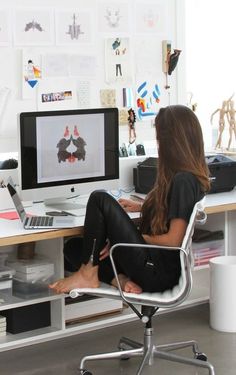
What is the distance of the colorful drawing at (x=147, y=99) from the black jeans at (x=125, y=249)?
1429mm

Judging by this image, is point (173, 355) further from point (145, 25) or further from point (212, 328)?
point (145, 25)

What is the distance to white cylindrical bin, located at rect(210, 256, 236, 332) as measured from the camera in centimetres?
412

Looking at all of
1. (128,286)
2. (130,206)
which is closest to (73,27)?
(130,206)

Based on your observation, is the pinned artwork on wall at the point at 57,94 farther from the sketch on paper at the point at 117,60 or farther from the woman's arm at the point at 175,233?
the woman's arm at the point at 175,233

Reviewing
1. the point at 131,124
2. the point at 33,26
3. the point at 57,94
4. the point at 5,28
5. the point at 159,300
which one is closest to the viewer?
the point at 159,300

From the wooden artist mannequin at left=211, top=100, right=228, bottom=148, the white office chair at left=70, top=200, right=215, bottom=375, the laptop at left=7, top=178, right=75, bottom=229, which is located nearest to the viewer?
the white office chair at left=70, top=200, right=215, bottom=375

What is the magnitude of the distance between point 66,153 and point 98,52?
815mm

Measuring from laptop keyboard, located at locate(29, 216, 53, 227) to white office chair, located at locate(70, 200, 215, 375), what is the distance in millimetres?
343

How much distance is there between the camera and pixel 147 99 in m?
4.74

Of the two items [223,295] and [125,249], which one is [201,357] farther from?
[125,249]

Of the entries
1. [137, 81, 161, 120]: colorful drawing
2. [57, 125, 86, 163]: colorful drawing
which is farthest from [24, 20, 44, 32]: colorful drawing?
[137, 81, 161, 120]: colorful drawing

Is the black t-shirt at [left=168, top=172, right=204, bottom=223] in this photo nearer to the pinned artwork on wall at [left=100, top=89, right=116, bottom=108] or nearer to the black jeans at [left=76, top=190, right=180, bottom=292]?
the black jeans at [left=76, top=190, right=180, bottom=292]

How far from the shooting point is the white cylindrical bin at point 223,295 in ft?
13.5

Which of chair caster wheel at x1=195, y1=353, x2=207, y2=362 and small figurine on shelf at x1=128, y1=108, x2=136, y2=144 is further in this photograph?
small figurine on shelf at x1=128, y1=108, x2=136, y2=144
